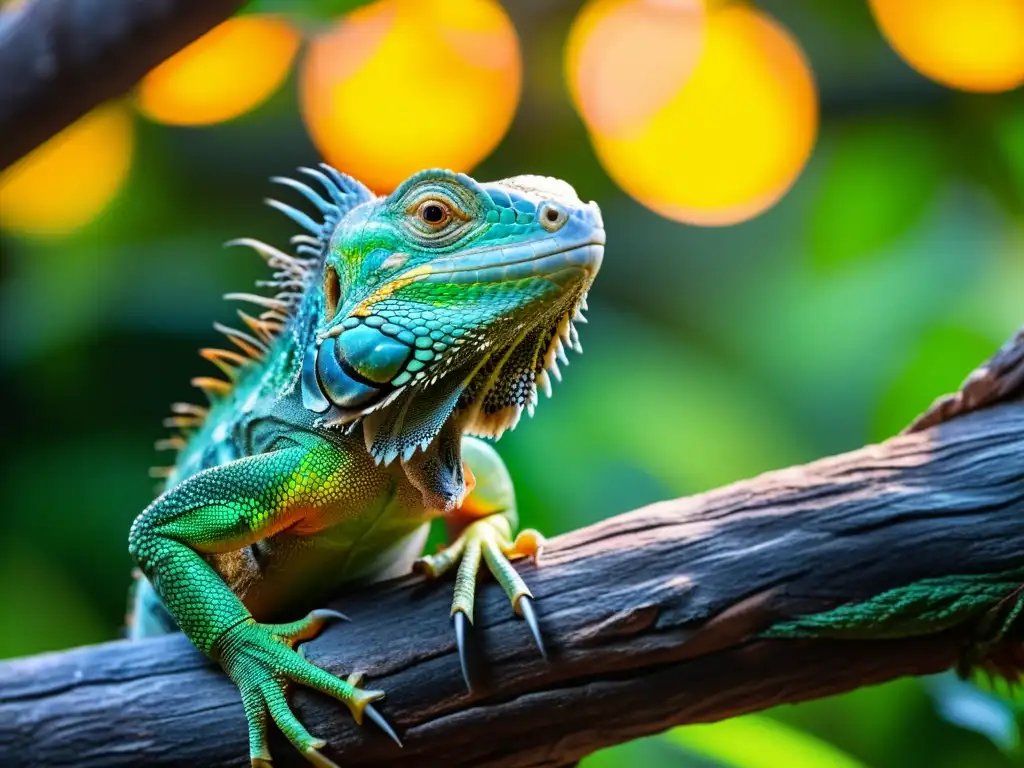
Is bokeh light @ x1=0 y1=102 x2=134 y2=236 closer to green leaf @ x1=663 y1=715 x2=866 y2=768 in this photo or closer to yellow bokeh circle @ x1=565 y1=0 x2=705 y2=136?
yellow bokeh circle @ x1=565 y1=0 x2=705 y2=136

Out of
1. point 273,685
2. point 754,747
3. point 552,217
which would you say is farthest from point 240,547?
point 754,747

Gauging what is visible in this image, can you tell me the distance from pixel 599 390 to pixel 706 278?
4.78ft

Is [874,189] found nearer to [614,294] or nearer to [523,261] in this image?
[614,294]

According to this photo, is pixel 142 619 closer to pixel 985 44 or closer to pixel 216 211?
pixel 216 211

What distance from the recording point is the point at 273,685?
2.45 meters

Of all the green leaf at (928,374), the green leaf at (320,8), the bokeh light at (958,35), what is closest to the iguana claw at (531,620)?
the green leaf at (928,374)

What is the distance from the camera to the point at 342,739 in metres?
2.47

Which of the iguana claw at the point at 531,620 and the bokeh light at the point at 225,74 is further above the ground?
the bokeh light at the point at 225,74

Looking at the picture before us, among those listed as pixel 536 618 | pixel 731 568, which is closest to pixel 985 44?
pixel 731 568

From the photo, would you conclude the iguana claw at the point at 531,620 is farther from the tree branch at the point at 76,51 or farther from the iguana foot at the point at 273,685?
the tree branch at the point at 76,51

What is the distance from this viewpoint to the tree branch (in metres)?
2.24

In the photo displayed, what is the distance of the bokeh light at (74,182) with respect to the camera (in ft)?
19.7

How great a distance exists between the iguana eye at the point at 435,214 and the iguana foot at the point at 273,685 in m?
1.18

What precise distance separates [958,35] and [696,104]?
1662mm
